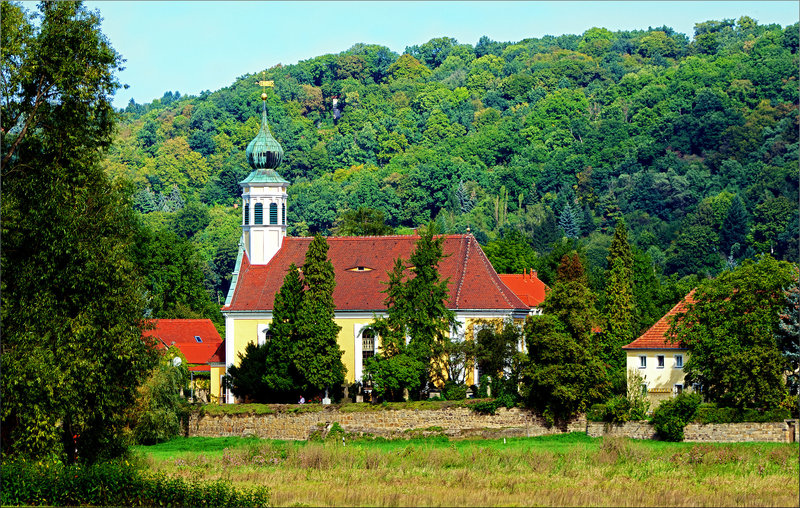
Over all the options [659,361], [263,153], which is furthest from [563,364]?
[263,153]

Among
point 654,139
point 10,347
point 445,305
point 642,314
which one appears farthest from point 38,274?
point 654,139

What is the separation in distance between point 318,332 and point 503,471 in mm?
17480

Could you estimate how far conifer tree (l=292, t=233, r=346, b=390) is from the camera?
2334 inches

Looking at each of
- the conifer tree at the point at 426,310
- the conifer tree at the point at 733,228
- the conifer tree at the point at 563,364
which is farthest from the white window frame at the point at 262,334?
the conifer tree at the point at 733,228

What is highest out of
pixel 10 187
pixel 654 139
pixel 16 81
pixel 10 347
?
pixel 654 139

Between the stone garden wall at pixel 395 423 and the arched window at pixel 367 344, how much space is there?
850 centimetres

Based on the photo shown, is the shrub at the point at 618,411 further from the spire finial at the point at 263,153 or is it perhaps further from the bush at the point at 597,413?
the spire finial at the point at 263,153

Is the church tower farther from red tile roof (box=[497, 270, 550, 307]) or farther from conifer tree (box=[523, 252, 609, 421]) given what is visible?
conifer tree (box=[523, 252, 609, 421])

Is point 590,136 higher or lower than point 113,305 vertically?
higher

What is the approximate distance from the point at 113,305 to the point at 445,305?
91.7 feet

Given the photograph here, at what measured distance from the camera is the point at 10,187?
3538 centimetres

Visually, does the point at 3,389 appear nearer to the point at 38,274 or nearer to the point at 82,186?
the point at 38,274

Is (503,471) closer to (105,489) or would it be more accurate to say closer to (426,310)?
(105,489)

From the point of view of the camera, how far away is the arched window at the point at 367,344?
65.2 m
